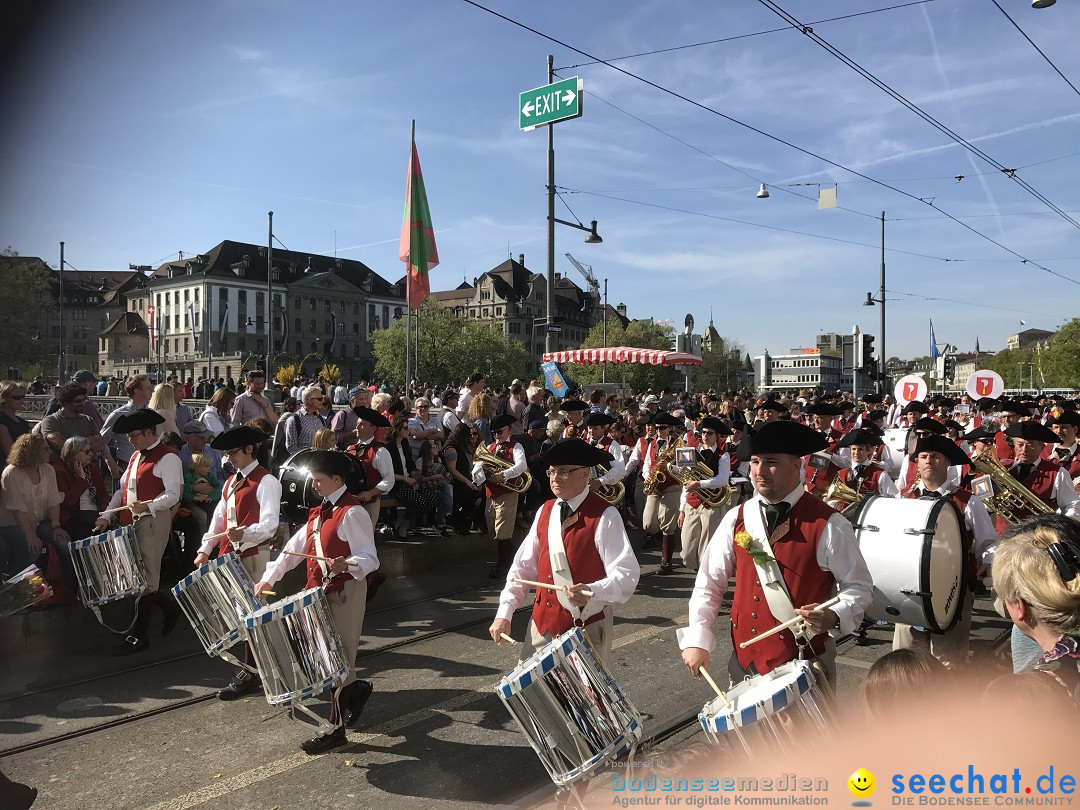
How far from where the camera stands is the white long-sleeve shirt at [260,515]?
629 centimetres

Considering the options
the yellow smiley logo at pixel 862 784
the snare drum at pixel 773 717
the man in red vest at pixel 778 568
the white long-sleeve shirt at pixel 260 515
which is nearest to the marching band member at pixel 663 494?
the white long-sleeve shirt at pixel 260 515

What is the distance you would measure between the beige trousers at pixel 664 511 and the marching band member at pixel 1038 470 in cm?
400

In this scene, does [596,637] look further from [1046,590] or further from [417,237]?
[417,237]

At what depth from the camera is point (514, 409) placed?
49.6ft

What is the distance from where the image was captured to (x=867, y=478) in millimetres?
9281

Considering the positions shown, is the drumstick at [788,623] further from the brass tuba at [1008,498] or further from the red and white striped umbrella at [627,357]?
the red and white striped umbrella at [627,357]

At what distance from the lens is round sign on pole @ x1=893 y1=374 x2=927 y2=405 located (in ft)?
53.0

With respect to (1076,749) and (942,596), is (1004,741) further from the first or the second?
(942,596)

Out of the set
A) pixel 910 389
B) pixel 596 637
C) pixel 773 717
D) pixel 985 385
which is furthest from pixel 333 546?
pixel 985 385

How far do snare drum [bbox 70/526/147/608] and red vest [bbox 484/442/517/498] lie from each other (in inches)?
168

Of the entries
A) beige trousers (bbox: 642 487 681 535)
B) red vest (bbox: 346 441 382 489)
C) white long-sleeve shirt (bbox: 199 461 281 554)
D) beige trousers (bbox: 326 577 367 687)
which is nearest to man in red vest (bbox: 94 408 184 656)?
white long-sleeve shirt (bbox: 199 461 281 554)

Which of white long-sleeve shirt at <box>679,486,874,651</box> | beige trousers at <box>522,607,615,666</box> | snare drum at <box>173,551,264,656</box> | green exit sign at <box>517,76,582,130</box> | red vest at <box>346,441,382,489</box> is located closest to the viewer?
white long-sleeve shirt at <box>679,486,874,651</box>

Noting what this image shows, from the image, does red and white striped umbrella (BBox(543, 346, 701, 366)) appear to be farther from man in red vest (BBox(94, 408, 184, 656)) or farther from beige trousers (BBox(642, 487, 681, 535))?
man in red vest (BBox(94, 408, 184, 656))

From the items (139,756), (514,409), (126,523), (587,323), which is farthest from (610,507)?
(587,323)
